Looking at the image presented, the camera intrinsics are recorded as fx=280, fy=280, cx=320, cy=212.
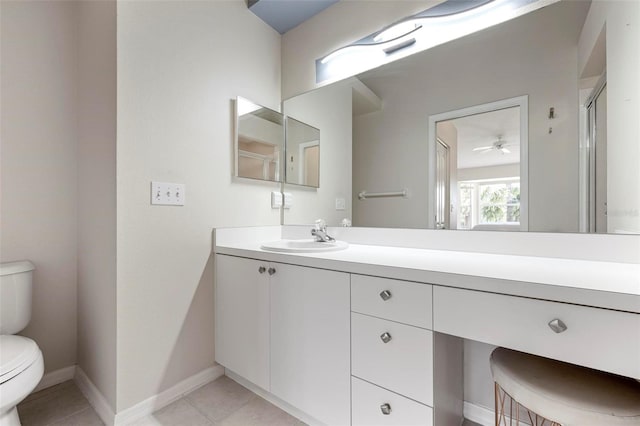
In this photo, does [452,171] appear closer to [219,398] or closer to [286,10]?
[286,10]

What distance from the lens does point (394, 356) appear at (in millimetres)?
1000

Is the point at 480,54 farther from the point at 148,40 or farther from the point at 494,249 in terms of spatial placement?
the point at 148,40

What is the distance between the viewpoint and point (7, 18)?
1.48 m

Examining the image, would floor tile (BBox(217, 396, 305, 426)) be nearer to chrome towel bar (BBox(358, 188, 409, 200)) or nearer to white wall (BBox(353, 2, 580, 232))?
white wall (BBox(353, 2, 580, 232))

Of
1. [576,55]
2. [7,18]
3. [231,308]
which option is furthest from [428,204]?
[7,18]

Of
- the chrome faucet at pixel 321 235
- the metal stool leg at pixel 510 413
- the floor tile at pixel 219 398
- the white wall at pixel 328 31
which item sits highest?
the white wall at pixel 328 31

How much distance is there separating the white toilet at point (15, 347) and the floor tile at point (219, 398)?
70 cm

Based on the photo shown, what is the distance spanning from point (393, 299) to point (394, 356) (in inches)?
8.0

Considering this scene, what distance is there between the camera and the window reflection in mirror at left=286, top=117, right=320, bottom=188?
2.04 metres

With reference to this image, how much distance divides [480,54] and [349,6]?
36.8 inches

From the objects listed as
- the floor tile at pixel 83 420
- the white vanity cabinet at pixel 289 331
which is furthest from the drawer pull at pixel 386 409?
the floor tile at pixel 83 420

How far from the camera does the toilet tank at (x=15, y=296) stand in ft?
4.39

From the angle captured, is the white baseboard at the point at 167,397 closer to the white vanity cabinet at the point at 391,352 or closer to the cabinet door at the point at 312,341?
the cabinet door at the point at 312,341

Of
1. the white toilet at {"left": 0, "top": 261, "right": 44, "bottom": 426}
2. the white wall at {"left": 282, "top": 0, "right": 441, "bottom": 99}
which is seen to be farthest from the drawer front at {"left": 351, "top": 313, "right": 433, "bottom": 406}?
the white wall at {"left": 282, "top": 0, "right": 441, "bottom": 99}
